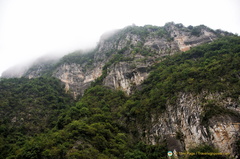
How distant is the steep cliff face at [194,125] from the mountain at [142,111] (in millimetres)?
107

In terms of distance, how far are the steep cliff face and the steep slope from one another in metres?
16.8

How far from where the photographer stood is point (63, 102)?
50.1 metres

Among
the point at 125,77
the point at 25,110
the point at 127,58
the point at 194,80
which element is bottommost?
the point at 125,77

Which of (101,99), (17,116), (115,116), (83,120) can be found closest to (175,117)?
(115,116)

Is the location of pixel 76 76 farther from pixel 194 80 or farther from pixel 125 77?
pixel 194 80

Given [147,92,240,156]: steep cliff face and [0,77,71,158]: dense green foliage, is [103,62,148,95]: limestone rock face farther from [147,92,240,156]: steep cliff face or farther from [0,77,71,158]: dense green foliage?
[147,92,240,156]: steep cliff face

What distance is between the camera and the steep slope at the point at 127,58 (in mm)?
48469

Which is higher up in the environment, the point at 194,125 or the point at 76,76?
the point at 194,125

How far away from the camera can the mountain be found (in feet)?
74.4

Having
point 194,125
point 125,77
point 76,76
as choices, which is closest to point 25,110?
point 125,77

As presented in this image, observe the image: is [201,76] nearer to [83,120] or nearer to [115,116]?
[115,116]

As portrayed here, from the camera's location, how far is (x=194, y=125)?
24.1 meters

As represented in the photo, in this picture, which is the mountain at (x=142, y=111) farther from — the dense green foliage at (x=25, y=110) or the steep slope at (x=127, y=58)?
the steep slope at (x=127, y=58)

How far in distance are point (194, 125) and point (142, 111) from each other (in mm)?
10751
